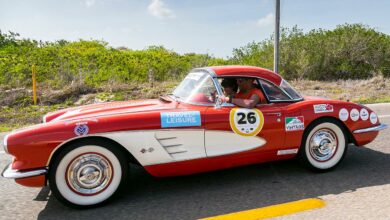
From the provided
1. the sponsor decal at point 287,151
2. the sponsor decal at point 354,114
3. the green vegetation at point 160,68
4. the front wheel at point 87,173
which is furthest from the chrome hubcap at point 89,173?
the green vegetation at point 160,68

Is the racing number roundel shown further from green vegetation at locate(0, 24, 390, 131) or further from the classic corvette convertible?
green vegetation at locate(0, 24, 390, 131)

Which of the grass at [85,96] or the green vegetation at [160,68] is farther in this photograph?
the green vegetation at [160,68]

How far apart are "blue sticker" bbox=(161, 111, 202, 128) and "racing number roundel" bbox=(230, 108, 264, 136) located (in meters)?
0.39

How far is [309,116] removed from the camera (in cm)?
412

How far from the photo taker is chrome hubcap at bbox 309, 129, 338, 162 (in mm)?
4195

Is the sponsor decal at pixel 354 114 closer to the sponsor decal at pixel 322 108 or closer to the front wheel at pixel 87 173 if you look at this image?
the sponsor decal at pixel 322 108

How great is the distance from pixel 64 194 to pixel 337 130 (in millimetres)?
3062

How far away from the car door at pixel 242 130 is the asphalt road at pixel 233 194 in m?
0.40

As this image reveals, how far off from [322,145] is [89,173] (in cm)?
258

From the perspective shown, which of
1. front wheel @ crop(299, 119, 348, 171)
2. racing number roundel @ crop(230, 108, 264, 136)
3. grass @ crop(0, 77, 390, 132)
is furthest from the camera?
grass @ crop(0, 77, 390, 132)

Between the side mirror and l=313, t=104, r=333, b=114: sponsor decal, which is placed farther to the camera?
l=313, t=104, r=333, b=114: sponsor decal

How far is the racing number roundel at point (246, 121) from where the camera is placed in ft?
12.6

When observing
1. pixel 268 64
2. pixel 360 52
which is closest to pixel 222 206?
pixel 268 64

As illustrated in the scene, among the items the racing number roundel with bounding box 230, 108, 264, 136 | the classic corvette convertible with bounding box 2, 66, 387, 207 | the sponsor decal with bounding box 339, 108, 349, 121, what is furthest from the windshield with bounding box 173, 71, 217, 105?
the sponsor decal with bounding box 339, 108, 349, 121
